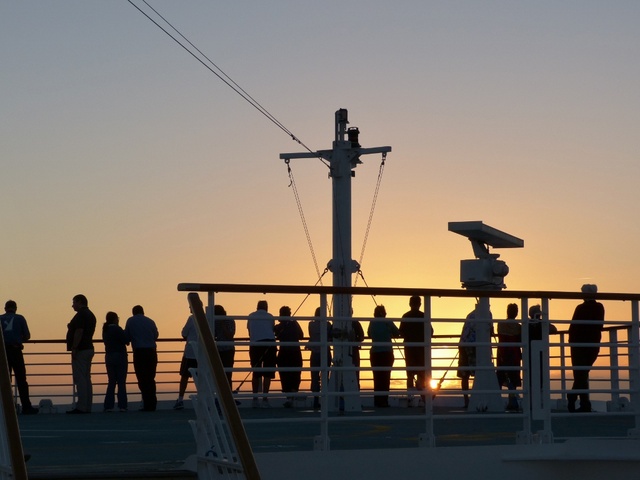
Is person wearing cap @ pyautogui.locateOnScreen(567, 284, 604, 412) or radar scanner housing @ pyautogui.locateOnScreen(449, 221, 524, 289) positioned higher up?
radar scanner housing @ pyautogui.locateOnScreen(449, 221, 524, 289)

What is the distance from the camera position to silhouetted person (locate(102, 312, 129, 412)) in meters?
Result: 18.7

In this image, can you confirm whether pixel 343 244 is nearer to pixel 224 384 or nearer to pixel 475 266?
pixel 475 266

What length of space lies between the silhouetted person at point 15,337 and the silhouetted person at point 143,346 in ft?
4.87

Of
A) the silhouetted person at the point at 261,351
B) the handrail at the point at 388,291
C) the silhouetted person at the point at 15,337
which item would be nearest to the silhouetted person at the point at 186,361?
the silhouetted person at the point at 261,351

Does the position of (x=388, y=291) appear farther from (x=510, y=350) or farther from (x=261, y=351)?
(x=261, y=351)

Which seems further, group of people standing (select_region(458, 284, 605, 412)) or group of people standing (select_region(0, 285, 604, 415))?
group of people standing (select_region(0, 285, 604, 415))

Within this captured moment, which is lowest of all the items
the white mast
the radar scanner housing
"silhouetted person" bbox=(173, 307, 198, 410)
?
"silhouetted person" bbox=(173, 307, 198, 410)

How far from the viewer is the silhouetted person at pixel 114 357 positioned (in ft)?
61.3

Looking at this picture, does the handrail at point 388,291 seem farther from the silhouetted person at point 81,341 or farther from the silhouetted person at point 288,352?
the silhouetted person at point 81,341

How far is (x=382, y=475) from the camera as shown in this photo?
9.82m

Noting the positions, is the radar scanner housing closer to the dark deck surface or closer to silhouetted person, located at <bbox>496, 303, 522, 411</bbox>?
silhouetted person, located at <bbox>496, 303, 522, 411</bbox>

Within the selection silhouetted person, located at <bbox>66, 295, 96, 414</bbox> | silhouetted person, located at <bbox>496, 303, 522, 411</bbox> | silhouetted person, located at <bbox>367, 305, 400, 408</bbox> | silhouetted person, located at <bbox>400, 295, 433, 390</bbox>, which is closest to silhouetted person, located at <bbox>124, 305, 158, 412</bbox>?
silhouetted person, located at <bbox>66, 295, 96, 414</bbox>

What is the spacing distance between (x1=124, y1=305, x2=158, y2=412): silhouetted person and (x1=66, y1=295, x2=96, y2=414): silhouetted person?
57cm

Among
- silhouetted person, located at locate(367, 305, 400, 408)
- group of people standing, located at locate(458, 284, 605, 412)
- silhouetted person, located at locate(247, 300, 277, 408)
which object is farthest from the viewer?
silhouetted person, located at locate(367, 305, 400, 408)
